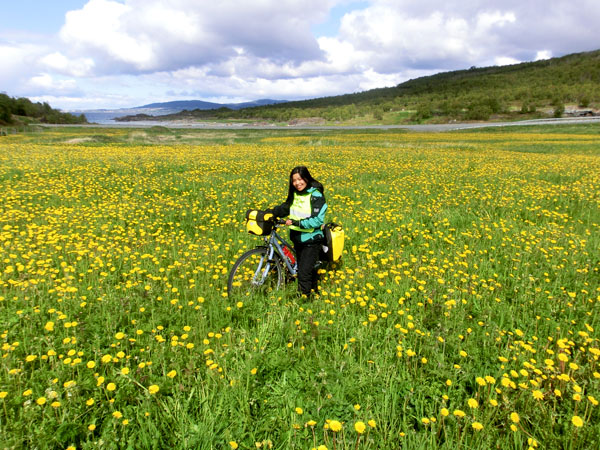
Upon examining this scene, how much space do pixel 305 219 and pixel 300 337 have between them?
5.50ft

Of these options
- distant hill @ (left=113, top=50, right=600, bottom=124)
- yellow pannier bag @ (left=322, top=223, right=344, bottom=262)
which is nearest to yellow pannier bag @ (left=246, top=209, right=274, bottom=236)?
yellow pannier bag @ (left=322, top=223, right=344, bottom=262)

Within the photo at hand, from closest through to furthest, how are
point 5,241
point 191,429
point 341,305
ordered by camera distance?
point 191,429 < point 341,305 < point 5,241

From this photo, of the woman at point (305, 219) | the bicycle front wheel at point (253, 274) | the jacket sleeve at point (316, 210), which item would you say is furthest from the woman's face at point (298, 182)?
the bicycle front wheel at point (253, 274)

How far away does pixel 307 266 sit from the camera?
4.67 meters

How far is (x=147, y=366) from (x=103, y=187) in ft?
32.2

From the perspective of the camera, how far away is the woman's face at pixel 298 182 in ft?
14.5

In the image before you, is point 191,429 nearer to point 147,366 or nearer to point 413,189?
point 147,366

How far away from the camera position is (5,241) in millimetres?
5938

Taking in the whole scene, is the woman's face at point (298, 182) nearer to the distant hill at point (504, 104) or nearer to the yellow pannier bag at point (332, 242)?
the yellow pannier bag at point (332, 242)

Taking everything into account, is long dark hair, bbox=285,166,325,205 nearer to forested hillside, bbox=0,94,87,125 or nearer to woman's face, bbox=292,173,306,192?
woman's face, bbox=292,173,306,192

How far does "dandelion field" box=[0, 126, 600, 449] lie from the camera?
8.08ft

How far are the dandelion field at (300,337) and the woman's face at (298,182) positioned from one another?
5.32ft

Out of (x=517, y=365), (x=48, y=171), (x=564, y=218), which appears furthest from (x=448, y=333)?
(x=48, y=171)

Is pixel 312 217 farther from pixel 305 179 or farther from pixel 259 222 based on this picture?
pixel 259 222
